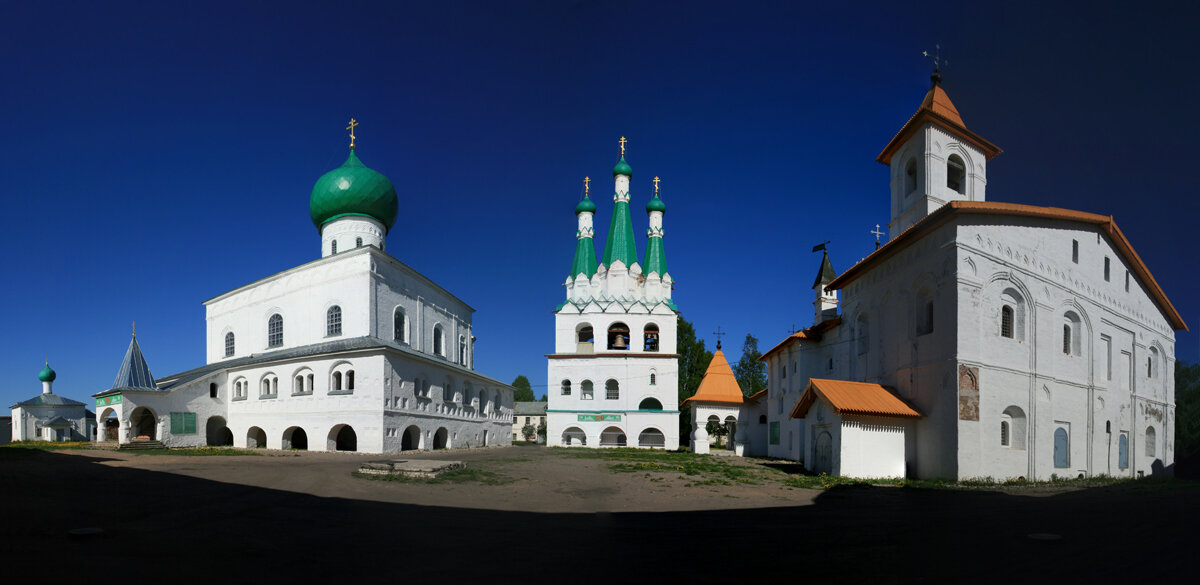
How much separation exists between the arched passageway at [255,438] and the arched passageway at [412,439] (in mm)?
6455

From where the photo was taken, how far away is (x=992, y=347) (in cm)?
1769

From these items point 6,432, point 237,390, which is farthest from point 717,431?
point 6,432

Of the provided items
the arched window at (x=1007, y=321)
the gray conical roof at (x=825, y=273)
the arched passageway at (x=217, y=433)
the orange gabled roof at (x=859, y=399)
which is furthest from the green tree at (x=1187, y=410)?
the arched passageway at (x=217, y=433)

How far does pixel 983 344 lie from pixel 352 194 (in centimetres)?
2812

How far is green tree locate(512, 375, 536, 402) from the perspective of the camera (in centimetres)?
9100

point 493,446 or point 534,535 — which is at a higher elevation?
point 534,535

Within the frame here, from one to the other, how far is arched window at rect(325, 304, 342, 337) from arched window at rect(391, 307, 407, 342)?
2.31 meters

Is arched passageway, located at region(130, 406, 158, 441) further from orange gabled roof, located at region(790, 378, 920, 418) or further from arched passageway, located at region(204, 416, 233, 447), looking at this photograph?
orange gabled roof, located at region(790, 378, 920, 418)

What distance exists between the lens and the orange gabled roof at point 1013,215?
17.5 meters

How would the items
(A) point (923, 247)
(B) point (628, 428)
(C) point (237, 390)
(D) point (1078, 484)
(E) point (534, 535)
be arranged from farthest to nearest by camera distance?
(B) point (628, 428)
(C) point (237, 390)
(A) point (923, 247)
(D) point (1078, 484)
(E) point (534, 535)

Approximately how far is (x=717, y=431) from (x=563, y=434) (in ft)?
33.5

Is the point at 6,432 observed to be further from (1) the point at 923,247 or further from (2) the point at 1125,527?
(2) the point at 1125,527

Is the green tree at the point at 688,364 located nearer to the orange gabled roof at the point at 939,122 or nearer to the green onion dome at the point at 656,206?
the green onion dome at the point at 656,206

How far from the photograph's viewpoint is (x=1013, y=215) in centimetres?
1825
